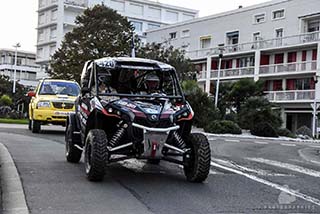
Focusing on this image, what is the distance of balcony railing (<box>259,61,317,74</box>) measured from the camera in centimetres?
4788

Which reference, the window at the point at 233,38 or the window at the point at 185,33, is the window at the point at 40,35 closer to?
the window at the point at 185,33

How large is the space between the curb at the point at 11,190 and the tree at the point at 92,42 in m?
28.8

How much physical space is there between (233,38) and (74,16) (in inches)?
1342

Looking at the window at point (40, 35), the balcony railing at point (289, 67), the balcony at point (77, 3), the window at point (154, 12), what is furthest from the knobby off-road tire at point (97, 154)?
the window at point (154, 12)

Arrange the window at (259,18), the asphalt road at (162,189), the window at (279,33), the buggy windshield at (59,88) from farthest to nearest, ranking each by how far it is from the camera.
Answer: the window at (259,18) < the window at (279,33) < the buggy windshield at (59,88) < the asphalt road at (162,189)

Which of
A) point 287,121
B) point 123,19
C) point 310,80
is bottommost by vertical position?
point 287,121

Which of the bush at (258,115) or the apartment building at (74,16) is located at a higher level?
the apartment building at (74,16)

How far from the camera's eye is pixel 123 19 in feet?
137

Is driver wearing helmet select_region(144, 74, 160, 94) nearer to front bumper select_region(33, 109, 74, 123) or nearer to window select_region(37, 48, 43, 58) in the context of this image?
front bumper select_region(33, 109, 74, 123)

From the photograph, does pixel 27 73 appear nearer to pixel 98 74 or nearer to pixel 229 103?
pixel 229 103

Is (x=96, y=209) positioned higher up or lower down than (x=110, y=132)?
lower down

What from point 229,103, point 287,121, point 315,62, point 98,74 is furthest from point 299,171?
point 287,121

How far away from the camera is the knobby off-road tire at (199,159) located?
8.59 meters

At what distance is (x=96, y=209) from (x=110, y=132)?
2373mm
